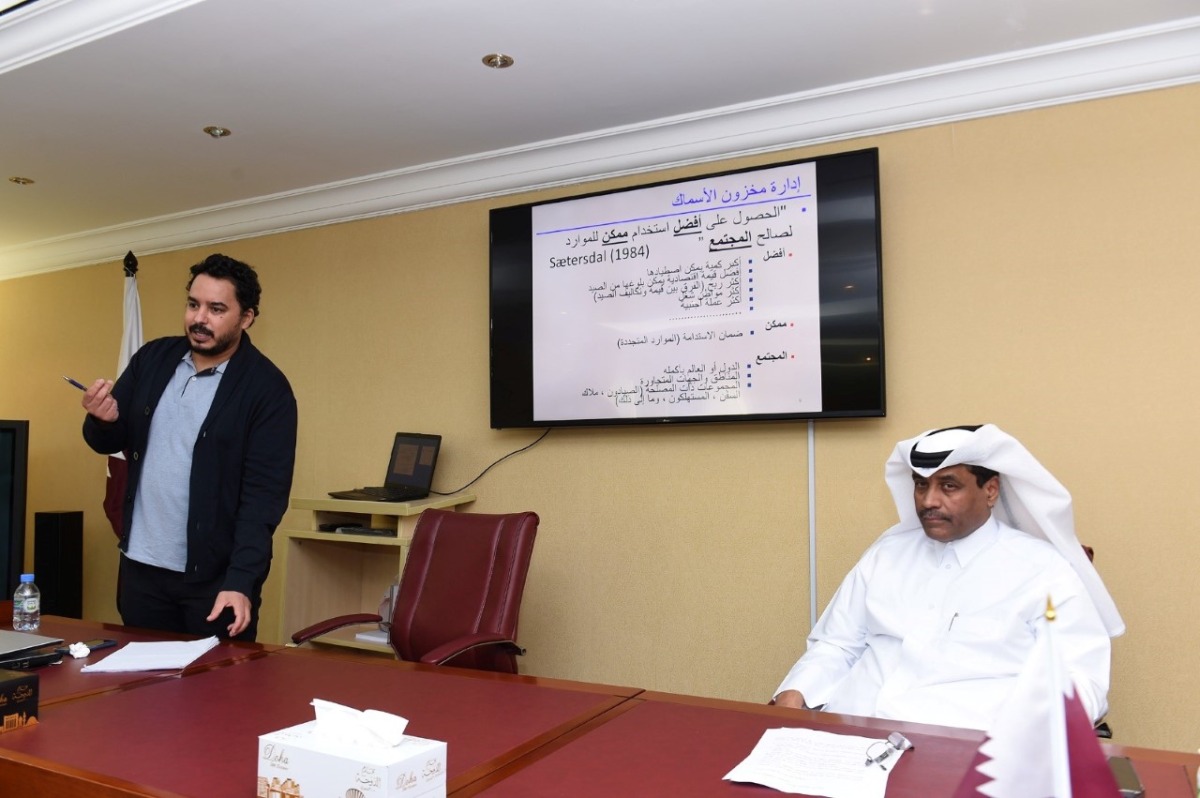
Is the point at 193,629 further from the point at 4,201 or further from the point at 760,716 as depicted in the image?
the point at 4,201

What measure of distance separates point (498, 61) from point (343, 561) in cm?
233

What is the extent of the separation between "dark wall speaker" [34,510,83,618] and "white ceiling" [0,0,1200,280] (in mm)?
1935

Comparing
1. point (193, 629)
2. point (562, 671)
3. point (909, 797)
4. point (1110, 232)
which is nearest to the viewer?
point (909, 797)

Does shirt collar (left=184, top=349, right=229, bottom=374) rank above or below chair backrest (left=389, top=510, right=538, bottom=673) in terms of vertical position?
above

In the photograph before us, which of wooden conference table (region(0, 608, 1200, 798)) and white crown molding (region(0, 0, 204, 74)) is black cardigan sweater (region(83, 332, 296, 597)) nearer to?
wooden conference table (region(0, 608, 1200, 798))

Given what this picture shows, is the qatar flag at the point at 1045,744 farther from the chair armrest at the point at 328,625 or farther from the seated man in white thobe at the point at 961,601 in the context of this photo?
the chair armrest at the point at 328,625

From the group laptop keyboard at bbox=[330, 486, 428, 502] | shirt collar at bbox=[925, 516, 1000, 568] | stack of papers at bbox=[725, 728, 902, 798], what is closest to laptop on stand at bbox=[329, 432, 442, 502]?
laptop keyboard at bbox=[330, 486, 428, 502]

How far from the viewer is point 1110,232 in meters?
2.86

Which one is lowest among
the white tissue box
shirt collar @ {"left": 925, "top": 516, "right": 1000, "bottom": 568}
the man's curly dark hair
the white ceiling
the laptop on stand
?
the white tissue box

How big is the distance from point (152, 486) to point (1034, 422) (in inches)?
107

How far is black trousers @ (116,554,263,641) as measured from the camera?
2.36m

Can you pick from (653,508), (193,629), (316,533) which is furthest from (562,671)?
(193,629)

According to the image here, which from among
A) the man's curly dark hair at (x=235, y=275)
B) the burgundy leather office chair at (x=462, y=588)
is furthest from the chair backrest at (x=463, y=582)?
the man's curly dark hair at (x=235, y=275)

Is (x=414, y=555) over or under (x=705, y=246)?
under
